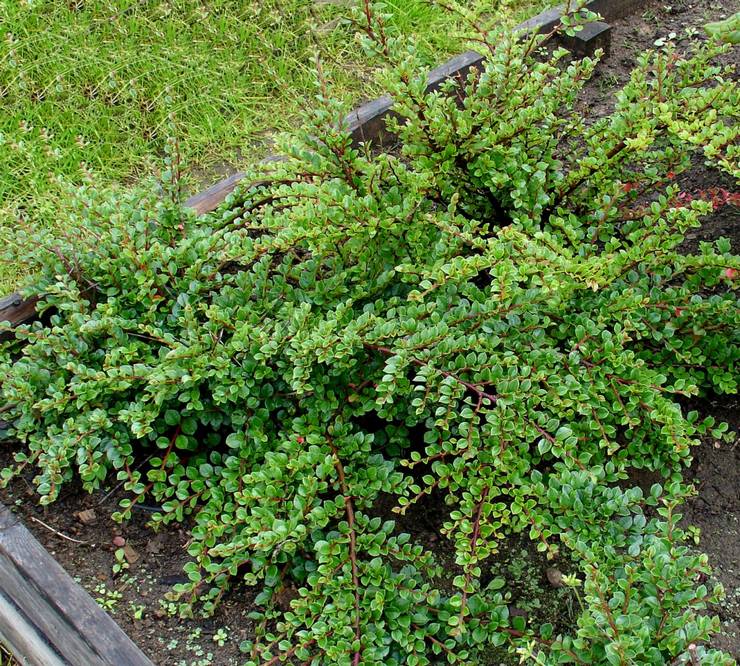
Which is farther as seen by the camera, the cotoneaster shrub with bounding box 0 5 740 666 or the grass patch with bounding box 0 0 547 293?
the grass patch with bounding box 0 0 547 293

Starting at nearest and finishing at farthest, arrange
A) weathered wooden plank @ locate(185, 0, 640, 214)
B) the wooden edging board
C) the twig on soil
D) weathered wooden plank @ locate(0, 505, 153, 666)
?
weathered wooden plank @ locate(0, 505, 153, 666) → the twig on soil → the wooden edging board → weathered wooden plank @ locate(185, 0, 640, 214)

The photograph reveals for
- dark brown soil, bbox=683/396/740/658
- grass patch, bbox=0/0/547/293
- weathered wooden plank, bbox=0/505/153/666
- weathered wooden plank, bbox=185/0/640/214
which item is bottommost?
dark brown soil, bbox=683/396/740/658

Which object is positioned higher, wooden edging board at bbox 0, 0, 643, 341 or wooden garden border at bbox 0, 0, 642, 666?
wooden edging board at bbox 0, 0, 643, 341

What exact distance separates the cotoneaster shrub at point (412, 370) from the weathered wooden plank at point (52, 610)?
0.51 ft

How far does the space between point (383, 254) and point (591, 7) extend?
79.4 inches

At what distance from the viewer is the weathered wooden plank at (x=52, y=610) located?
1.86 meters

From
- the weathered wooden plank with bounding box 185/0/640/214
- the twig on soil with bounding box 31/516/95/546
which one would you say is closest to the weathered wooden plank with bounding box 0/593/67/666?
the twig on soil with bounding box 31/516/95/546

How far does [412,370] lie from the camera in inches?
85.0

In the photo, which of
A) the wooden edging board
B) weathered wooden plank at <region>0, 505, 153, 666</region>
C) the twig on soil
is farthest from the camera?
the wooden edging board

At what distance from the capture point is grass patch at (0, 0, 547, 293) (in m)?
3.47

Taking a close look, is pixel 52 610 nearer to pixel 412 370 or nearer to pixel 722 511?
pixel 412 370

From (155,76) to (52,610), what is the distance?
2.53m

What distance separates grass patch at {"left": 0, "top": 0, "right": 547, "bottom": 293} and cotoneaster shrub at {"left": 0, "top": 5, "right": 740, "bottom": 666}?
3.60 ft

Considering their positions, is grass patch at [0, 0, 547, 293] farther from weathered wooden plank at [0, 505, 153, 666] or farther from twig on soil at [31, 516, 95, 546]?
weathered wooden plank at [0, 505, 153, 666]
